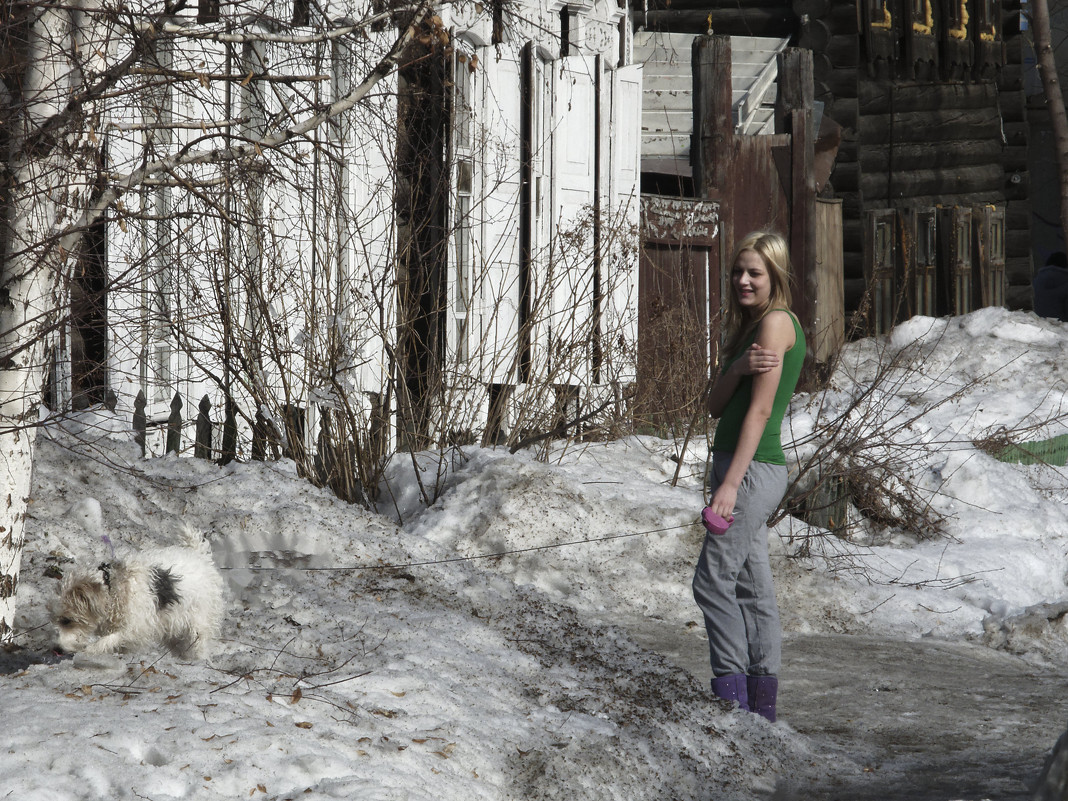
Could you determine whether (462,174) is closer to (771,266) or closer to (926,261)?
(771,266)

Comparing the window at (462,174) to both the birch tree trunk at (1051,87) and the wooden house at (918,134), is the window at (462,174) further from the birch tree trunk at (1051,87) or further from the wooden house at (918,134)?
the birch tree trunk at (1051,87)

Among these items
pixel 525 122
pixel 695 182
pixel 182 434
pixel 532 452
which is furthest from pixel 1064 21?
pixel 182 434

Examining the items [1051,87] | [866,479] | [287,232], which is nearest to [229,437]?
[287,232]

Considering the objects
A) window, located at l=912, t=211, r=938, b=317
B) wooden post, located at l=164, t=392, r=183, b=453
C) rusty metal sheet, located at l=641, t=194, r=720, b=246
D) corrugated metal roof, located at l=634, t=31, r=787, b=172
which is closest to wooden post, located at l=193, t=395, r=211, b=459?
wooden post, located at l=164, t=392, r=183, b=453

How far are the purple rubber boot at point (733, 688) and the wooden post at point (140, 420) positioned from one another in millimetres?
3861

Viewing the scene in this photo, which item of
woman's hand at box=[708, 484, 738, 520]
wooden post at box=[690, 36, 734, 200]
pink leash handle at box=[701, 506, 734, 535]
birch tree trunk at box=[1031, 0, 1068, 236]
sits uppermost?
birch tree trunk at box=[1031, 0, 1068, 236]

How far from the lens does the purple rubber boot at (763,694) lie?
405 centimetres

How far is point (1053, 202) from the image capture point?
22.1 meters

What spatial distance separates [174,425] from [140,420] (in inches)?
8.0

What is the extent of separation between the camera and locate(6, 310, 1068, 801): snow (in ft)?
10.8

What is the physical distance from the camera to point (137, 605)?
3.79m

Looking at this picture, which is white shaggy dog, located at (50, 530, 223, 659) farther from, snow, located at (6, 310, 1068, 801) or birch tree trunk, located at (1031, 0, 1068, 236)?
birch tree trunk, located at (1031, 0, 1068, 236)

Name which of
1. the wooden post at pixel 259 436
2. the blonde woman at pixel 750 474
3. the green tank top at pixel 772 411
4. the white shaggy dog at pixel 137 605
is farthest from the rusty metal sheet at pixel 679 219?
the white shaggy dog at pixel 137 605

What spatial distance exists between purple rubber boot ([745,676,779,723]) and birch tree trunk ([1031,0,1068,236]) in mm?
9950
